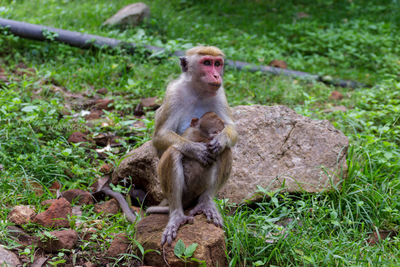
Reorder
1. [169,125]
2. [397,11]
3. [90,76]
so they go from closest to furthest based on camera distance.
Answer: [169,125]
[90,76]
[397,11]

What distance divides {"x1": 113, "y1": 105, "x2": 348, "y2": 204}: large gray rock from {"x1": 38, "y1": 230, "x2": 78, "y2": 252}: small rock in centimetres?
118

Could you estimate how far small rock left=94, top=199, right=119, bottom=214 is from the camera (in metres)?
4.75

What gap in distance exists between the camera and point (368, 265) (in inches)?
151

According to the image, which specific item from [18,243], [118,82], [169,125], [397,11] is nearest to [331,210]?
[169,125]

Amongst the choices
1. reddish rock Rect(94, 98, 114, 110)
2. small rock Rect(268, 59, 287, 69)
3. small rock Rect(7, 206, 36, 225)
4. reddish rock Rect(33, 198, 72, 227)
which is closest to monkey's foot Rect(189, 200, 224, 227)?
reddish rock Rect(33, 198, 72, 227)

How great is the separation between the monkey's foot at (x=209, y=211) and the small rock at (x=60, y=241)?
1059mm

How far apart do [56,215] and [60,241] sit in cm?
42

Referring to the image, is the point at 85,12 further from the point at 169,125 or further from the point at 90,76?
the point at 169,125

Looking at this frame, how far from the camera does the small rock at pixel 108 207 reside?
15.6 ft

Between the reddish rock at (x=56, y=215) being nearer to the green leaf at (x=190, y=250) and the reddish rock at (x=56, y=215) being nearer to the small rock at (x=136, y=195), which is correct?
the small rock at (x=136, y=195)

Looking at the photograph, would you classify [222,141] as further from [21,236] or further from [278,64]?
[278,64]

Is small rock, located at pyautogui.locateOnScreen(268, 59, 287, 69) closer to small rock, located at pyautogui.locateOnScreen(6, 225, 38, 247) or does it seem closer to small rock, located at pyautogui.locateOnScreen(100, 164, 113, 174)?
small rock, located at pyautogui.locateOnScreen(100, 164, 113, 174)

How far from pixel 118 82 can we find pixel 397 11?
851 centimetres

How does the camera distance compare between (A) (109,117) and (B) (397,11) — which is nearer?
(A) (109,117)
